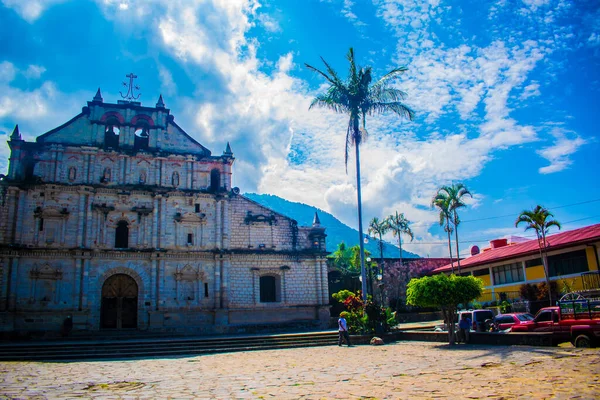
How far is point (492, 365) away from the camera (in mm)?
11641

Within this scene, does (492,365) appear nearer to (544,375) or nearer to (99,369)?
(544,375)

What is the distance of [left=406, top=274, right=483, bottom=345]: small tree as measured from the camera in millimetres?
18641

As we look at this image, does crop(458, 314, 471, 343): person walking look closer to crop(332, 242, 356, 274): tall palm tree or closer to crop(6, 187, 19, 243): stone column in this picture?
crop(332, 242, 356, 274): tall palm tree

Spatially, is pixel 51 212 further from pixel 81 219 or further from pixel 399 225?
pixel 399 225

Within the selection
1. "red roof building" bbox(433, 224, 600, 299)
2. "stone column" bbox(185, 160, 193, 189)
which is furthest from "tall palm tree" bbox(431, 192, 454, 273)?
"stone column" bbox(185, 160, 193, 189)

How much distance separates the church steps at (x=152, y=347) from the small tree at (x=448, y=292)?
633cm

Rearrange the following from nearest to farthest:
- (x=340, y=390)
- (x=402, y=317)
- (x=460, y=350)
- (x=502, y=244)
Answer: (x=340, y=390) < (x=460, y=350) < (x=402, y=317) < (x=502, y=244)

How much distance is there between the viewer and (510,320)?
70.0 ft

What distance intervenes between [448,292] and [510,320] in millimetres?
4906

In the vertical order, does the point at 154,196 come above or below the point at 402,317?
above

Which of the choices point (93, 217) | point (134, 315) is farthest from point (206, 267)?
point (93, 217)

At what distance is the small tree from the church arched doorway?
707 inches

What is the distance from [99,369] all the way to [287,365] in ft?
19.5

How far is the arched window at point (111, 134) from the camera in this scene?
3052cm
